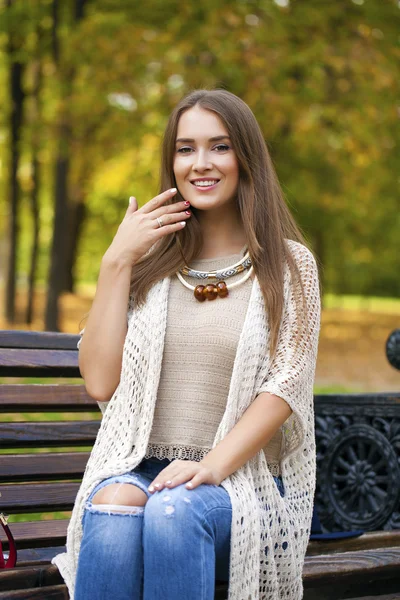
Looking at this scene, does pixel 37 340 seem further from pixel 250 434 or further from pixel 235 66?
pixel 235 66

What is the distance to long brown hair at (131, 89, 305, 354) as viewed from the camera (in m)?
3.07

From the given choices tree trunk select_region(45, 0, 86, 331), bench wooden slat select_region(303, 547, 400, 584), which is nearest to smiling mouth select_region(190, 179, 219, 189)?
bench wooden slat select_region(303, 547, 400, 584)

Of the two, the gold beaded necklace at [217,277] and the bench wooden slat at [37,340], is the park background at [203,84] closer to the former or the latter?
the bench wooden slat at [37,340]

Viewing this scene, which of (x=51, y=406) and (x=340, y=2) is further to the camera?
(x=340, y=2)

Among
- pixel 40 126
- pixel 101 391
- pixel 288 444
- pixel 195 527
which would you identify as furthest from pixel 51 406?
pixel 40 126

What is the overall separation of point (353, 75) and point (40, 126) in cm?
473

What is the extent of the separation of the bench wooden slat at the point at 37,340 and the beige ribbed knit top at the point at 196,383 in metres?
0.90

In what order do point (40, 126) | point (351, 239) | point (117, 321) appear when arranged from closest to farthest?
point (117, 321) → point (40, 126) → point (351, 239)

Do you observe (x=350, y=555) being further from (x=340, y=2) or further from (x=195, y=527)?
(x=340, y=2)

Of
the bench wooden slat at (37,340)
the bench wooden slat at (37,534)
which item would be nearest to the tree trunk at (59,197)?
the bench wooden slat at (37,340)

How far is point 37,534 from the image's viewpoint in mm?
3467

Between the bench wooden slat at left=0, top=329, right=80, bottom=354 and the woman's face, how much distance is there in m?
0.98

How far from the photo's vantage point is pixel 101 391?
3080 millimetres

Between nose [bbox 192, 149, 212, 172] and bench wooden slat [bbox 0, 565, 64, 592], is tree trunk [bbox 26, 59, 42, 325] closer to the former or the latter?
nose [bbox 192, 149, 212, 172]
